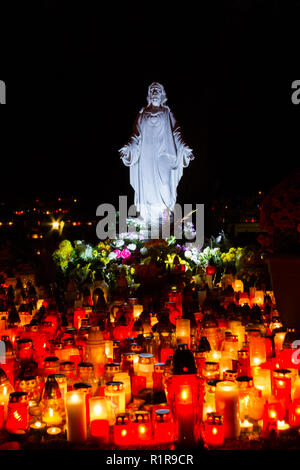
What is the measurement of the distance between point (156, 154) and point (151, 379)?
5.81 meters

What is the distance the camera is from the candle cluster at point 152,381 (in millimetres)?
2205

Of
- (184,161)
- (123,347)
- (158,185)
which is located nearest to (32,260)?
(158,185)

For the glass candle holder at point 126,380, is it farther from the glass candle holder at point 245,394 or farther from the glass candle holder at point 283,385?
the glass candle holder at point 283,385

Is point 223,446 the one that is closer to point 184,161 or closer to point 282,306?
point 282,306

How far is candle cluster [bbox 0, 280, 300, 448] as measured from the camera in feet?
7.23

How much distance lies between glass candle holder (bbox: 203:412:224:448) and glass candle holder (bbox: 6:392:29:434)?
85 centimetres

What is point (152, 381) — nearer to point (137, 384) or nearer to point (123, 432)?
point (137, 384)

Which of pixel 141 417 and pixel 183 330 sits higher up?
pixel 183 330

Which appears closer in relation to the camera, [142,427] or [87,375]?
[142,427]

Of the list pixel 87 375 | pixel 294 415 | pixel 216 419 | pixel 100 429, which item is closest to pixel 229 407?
pixel 216 419

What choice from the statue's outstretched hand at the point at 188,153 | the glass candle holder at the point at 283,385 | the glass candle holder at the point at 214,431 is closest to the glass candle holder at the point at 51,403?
the glass candle holder at the point at 214,431

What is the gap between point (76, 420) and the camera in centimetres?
221

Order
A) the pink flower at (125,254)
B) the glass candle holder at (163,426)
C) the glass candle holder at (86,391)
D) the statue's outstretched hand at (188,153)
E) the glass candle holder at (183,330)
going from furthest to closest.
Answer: the statue's outstretched hand at (188,153) < the pink flower at (125,254) < the glass candle holder at (183,330) < the glass candle holder at (86,391) < the glass candle holder at (163,426)

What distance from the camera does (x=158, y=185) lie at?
8.18 metres
